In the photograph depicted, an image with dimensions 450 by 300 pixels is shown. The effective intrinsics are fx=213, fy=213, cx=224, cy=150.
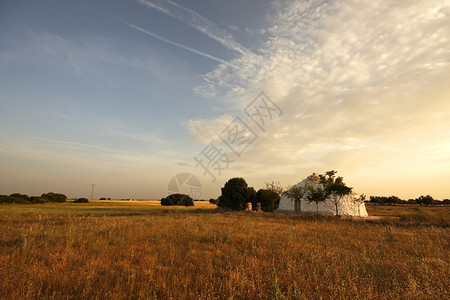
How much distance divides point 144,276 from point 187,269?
109 cm

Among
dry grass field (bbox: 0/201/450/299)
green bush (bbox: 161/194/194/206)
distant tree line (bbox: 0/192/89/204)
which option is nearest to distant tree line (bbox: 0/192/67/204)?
distant tree line (bbox: 0/192/89/204)

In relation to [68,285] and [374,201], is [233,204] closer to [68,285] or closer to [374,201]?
[68,285]

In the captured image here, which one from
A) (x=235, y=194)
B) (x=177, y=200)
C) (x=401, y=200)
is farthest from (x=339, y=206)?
(x=401, y=200)

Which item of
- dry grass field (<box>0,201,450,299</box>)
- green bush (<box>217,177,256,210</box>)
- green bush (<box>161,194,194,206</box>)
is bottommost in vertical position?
green bush (<box>161,194,194,206</box>)

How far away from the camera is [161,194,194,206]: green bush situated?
59088mm

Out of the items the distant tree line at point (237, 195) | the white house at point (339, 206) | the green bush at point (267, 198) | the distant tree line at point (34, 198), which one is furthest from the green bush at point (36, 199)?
the white house at point (339, 206)

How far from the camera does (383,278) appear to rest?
5.19 m


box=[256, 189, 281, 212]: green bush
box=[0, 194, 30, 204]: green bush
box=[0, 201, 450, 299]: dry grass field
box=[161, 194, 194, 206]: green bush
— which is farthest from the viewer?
box=[161, 194, 194, 206]: green bush

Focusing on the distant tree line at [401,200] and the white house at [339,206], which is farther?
the distant tree line at [401,200]

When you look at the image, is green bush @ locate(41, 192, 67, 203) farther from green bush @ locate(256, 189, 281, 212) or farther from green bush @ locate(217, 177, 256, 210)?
green bush @ locate(256, 189, 281, 212)

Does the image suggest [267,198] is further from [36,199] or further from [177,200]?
[36,199]

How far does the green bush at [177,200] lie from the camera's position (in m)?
59.1

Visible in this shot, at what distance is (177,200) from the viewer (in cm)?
6044

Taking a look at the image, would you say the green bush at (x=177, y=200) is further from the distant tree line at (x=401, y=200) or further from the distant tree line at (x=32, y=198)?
the distant tree line at (x=401, y=200)
